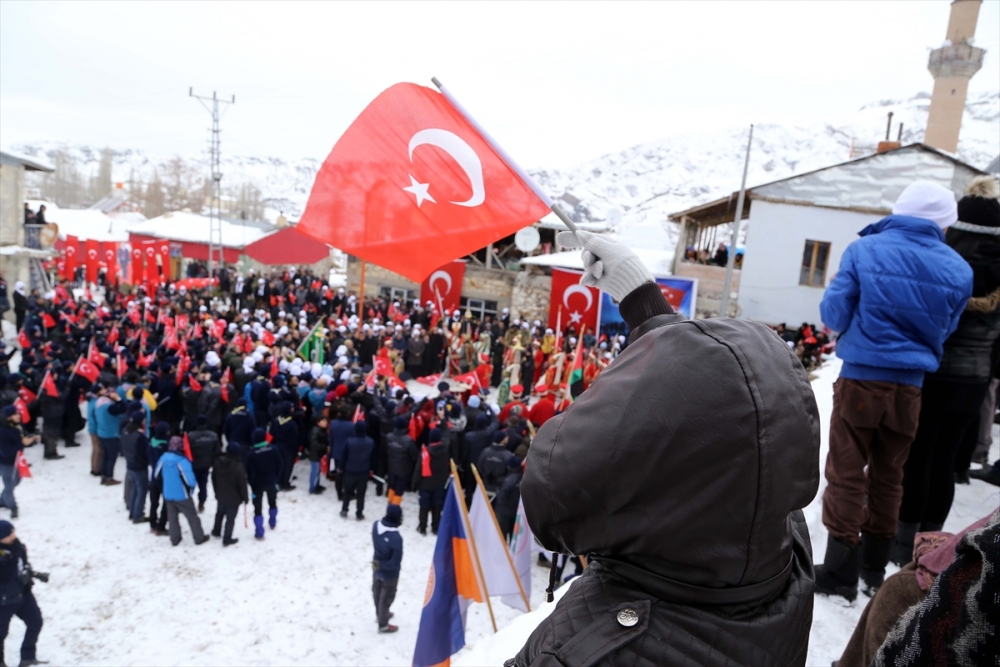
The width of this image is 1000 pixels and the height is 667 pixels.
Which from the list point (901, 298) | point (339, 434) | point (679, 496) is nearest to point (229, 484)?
point (339, 434)

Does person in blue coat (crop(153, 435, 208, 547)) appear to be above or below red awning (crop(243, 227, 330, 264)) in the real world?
below

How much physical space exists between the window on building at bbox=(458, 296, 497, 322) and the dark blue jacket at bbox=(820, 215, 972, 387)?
23.1m

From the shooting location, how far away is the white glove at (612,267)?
2422 millimetres

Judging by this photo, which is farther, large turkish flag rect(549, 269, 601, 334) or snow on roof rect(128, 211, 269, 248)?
snow on roof rect(128, 211, 269, 248)

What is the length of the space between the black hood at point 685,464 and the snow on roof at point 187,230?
35.7 meters

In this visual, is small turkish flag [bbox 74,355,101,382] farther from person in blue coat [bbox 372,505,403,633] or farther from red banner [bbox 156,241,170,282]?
red banner [bbox 156,241,170,282]

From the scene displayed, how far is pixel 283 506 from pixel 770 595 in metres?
9.49

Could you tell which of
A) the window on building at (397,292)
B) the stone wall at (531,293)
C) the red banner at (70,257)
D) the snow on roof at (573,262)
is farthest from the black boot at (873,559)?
the red banner at (70,257)

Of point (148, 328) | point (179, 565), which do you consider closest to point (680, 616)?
point (179, 565)

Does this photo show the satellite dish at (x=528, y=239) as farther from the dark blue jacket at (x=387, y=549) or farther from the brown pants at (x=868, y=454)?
the brown pants at (x=868, y=454)

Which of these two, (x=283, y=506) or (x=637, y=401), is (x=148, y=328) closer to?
(x=283, y=506)

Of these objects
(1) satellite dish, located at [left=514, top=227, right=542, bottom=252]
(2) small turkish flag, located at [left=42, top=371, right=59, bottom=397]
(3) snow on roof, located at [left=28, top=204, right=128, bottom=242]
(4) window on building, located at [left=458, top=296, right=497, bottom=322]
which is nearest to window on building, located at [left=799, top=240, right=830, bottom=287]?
(1) satellite dish, located at [left=514, top=227, right=542, bottom=252]

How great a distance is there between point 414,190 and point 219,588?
578cm

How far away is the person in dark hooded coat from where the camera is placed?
109cm
